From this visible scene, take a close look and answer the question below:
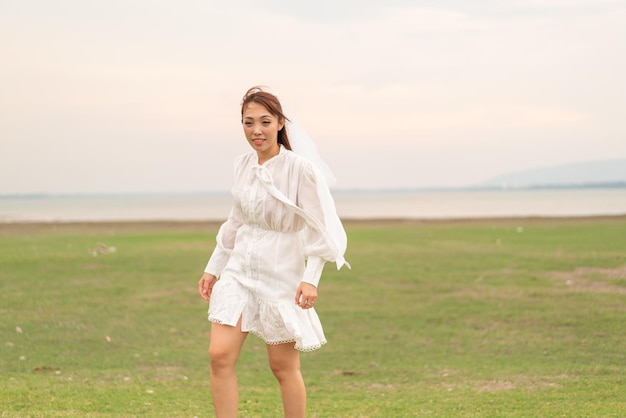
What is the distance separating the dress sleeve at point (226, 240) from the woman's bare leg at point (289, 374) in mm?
644

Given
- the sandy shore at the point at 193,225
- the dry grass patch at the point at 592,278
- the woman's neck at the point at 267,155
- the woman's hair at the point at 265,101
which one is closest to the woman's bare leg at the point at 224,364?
the woman's neck at the point at 267,155

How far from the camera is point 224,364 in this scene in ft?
14.6

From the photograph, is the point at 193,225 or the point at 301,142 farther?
the point at 193,225

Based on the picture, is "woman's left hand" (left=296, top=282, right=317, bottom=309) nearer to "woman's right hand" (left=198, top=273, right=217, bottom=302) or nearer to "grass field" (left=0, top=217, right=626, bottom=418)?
"woman's right hand" (left=198, top=273, right=217, bottom=302)

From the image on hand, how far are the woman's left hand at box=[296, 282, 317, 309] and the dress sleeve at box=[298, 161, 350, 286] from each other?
0.13ft

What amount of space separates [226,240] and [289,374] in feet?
3.07

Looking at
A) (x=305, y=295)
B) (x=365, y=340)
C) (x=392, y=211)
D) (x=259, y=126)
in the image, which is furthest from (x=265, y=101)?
(x=392, y=211)

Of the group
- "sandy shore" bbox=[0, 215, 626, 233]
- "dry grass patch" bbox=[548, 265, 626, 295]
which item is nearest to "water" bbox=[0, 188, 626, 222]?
"sandy shore" bbox=[0, 215, 626, 233]

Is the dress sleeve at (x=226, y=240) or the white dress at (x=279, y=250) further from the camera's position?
the dress sleeve at (x=226, y=240)

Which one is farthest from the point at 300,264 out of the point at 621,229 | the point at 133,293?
the point at 621,229

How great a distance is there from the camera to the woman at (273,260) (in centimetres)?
451

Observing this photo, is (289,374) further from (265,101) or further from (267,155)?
(265,101)

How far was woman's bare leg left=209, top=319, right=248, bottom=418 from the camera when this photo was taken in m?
4.45

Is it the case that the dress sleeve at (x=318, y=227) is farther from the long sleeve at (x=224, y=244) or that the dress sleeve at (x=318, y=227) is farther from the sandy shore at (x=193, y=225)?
the sandy shore at (x=193, y=225)
